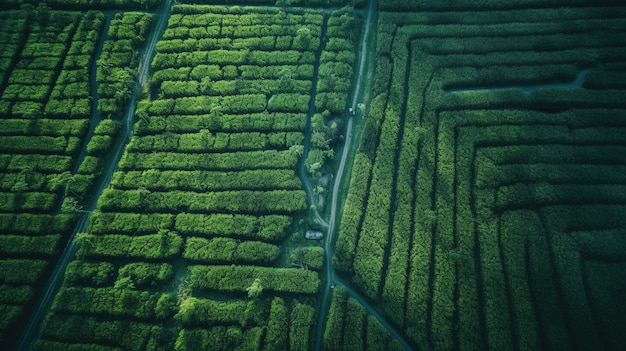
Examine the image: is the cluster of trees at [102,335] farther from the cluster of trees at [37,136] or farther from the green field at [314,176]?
the cluster of trees at [37,136]

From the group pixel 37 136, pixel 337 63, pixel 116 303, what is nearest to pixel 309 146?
pixel 337 63

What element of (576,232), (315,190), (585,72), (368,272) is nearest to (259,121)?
(315,190)

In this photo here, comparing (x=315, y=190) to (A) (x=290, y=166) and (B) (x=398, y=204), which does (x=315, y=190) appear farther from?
(B) (x=398, y=204)

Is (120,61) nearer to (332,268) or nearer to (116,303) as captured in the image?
(116,303)

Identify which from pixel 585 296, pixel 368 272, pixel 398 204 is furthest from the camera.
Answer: pixel 398 204

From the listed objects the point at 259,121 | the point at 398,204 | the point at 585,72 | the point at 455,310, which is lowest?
the point at 455,310

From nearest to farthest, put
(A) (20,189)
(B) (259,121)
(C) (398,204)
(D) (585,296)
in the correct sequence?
1. (D) (585,296)
2. (C) (398,204)
3. (A) (20,189)
4. (B) (259,121)

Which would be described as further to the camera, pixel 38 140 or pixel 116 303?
pixel 38 140

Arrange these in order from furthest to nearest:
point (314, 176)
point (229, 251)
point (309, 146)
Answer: point (309, 146) → point (314, 176) → point (229, 251)

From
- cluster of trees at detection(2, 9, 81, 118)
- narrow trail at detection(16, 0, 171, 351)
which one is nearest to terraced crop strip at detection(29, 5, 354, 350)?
narrow trail at detection(16, 0, 171, 351)
